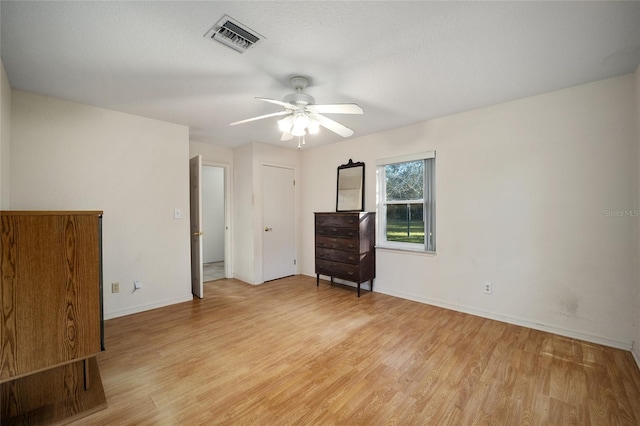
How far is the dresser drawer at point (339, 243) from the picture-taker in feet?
12.3

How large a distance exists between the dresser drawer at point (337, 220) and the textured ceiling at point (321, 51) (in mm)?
1532

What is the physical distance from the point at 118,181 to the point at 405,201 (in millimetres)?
3583

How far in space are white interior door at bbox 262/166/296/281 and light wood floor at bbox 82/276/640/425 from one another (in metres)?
1.55

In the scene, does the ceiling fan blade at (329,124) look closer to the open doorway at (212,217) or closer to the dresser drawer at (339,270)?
the dresser drawer at (339,270)

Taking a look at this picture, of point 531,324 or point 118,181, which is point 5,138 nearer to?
point 118,181

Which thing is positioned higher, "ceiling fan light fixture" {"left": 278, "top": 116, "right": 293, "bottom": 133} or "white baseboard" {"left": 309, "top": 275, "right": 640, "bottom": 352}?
"ceiling fan light fixture" {"left": 278, "top": 116, "right": 293, "bottom": 133}

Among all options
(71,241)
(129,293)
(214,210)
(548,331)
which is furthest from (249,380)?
(214,210)

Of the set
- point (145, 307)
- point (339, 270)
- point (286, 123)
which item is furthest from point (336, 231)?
point (145, 307)

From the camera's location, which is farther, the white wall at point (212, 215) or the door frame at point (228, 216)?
the white wall at point (212, 215)

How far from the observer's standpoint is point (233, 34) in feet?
5.67

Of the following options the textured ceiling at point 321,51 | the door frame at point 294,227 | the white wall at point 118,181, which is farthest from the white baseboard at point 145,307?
the textured ceiling at point 321,51

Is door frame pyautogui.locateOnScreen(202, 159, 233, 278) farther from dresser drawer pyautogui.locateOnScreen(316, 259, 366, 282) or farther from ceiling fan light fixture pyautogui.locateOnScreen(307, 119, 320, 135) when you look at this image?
ceiling fan light fixture pyautogui.locateOnScreen(307, 119, 320, 135)

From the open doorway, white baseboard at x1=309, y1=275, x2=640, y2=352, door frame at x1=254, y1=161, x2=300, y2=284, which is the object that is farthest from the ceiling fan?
the open doorway

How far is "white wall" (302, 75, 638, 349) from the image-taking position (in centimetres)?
229
